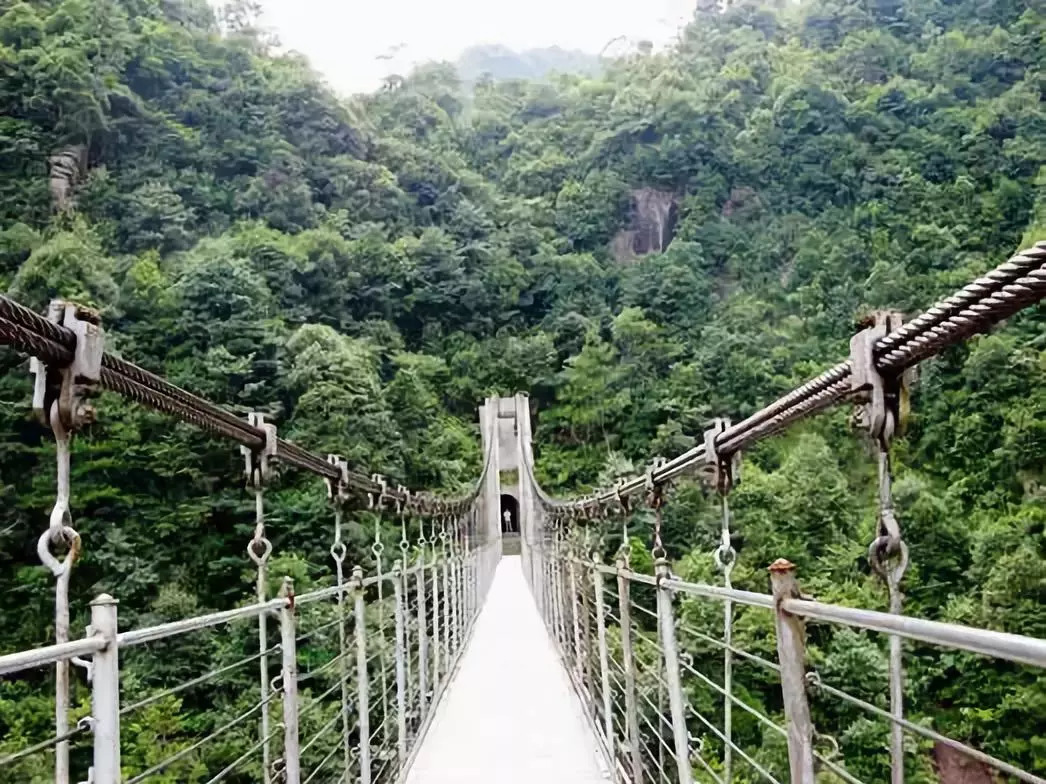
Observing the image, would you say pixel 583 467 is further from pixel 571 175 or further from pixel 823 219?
pixel 571 175

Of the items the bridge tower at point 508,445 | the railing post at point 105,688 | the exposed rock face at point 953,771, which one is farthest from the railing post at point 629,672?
the bridge tower at point 508,445

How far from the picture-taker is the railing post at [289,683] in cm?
139

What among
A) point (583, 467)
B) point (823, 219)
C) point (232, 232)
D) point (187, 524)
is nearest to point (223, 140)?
point (232, 232)

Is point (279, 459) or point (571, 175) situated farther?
point (571, 175)

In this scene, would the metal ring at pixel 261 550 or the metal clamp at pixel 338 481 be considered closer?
the metal ring at pixel 261 550

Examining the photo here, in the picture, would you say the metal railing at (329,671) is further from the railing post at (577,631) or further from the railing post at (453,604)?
the railing post at (577,631)

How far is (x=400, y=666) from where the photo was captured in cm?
252

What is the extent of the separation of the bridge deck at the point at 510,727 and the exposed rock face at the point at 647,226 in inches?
958

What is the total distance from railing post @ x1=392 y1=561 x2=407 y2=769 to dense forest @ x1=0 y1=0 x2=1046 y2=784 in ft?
18.8

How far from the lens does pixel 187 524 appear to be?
12.1 metres

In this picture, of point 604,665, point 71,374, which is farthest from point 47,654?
point 604,665

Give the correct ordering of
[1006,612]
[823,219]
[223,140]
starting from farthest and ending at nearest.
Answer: [823,219] < [223,140] < [1006,612]

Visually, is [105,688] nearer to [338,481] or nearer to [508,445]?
[338,481]

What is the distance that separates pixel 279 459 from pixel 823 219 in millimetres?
25288
